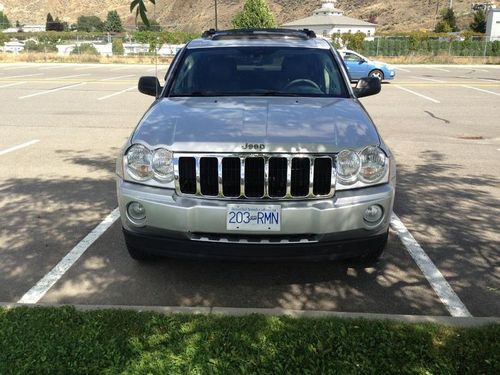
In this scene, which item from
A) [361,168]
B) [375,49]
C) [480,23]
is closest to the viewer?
[361,168]

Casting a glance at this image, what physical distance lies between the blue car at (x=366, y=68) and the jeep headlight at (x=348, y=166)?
1924 cm

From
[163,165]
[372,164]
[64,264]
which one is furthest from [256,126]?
[64,264]

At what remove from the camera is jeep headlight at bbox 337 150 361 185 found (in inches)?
139

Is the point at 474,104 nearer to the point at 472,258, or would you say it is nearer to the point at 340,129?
the point at 472,258

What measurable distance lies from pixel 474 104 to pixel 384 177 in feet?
40.9

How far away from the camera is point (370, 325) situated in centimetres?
323

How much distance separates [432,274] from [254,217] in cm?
167

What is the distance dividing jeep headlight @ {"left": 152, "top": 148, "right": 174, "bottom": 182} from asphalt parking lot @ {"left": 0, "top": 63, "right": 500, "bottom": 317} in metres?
0.90

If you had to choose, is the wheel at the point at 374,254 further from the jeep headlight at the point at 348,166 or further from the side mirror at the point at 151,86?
the side mirror at the point at 151,86

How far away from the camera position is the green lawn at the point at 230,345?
2875mm

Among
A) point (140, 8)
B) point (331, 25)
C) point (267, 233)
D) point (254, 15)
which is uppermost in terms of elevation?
point (254, 15)

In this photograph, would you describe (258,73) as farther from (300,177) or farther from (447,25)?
(447,25)

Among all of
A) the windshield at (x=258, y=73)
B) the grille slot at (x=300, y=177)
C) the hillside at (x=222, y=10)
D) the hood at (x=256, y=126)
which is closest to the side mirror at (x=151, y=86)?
the windshield at (x=258, y=73)

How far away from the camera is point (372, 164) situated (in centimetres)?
363
